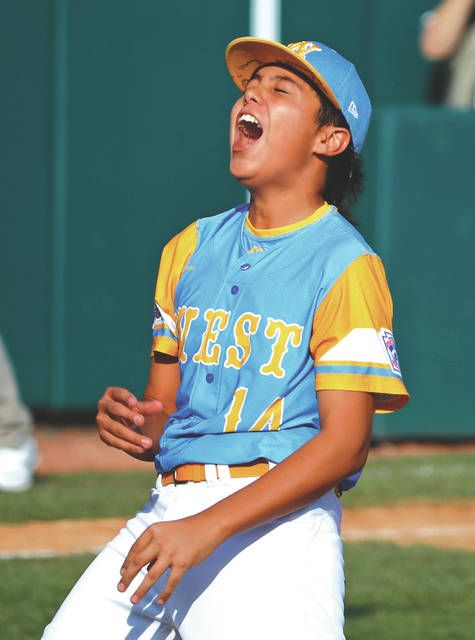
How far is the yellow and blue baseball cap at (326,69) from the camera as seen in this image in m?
2.96

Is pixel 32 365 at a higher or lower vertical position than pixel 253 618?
lower

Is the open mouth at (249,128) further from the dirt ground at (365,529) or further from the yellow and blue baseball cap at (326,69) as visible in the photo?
the dirt ground at (365,529)

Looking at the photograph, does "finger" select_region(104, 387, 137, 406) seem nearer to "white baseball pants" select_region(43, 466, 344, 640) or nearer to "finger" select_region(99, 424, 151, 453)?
"finger" select_region(99, 424, 151, 453)

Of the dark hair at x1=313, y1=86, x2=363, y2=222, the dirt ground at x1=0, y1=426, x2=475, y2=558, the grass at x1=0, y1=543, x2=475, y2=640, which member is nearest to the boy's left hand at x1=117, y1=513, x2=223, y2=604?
the dark hair at x1=313, y1=86, x2=363, y2=222

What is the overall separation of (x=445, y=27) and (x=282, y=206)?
7.24 m

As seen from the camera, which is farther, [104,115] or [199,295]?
[104,115]

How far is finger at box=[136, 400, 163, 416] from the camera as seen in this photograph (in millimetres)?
2889

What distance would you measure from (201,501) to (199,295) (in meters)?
0.44

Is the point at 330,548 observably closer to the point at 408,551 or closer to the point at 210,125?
the point at 408,551

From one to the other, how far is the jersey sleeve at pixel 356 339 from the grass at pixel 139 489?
4121 millimetres

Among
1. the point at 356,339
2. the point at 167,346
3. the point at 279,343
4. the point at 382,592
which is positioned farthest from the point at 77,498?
the point at 356,339

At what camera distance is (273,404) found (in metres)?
2.83

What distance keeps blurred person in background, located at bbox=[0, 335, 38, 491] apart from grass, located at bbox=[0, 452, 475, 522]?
10 cm

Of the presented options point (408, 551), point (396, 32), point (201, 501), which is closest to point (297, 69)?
point (201, 501)
